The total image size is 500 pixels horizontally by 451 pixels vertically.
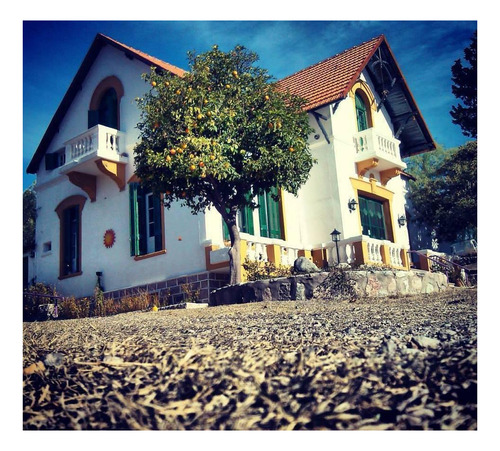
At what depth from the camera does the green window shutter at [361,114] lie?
14.5 m

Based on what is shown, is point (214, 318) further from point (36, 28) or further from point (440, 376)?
point (36, 28)

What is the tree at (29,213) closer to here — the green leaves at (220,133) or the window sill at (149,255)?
the window sill at (149,255)

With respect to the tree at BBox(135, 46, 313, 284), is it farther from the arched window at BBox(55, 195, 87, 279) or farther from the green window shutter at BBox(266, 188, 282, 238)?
the arched window at BBox(55, 195, 87, 279)

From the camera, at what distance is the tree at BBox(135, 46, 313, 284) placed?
9.16m

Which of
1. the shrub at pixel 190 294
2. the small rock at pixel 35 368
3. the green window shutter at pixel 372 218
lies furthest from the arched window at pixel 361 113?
the small rock at pixel 35 368

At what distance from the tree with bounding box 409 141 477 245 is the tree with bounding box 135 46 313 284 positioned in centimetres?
318

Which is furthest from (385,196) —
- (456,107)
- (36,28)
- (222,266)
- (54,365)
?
(54,365)

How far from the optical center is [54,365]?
432 centimetres

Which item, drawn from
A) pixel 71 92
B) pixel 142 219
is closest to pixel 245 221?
pixel 142 219

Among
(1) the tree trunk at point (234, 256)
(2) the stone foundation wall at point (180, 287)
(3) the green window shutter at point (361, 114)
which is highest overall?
(3) the green window shutter at point (361, 114)

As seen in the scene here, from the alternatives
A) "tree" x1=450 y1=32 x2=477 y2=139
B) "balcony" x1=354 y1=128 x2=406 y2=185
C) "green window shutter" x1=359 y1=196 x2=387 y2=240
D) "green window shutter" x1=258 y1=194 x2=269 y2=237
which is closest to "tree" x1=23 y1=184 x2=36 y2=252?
"green window shutter" x1=258 y1=194 x2=269 y2=237

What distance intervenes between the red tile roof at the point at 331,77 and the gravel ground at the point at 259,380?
28.9 ft

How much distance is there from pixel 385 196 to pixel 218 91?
7062 millimetres
